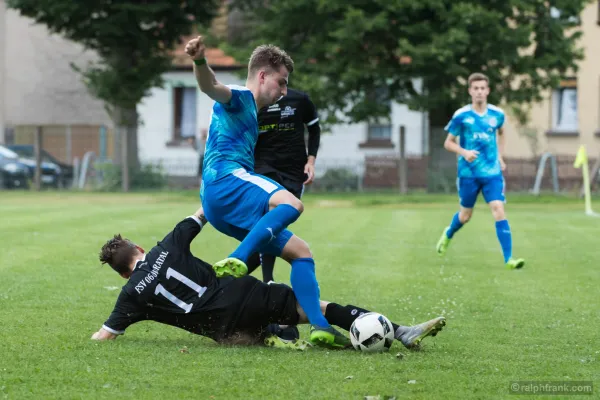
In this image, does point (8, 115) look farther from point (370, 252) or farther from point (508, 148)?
point (370, 252)

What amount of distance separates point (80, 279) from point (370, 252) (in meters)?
4.79

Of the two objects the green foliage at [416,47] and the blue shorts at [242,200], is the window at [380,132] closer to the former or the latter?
the green foliage at [416,47]

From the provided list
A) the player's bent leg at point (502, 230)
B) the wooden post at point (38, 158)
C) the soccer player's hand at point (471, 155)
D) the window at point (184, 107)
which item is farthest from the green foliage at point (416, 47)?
the soccer player's hand at point (471, 155)

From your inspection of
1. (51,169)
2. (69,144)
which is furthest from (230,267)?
(69,144)

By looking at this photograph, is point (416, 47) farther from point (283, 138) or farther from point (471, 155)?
point (283, 138)

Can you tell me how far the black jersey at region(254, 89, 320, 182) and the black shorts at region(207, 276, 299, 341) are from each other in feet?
7.97

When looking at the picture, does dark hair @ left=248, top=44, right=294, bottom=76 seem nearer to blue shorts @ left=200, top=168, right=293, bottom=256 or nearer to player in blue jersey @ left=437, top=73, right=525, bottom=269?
blue shorts @ left=200, top=168, right=293, bottom=256

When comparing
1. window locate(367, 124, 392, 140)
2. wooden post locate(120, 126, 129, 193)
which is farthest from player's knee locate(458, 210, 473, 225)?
window locate(367, 124, 392, 140)

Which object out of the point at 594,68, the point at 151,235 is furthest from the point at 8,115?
the point at 151,235

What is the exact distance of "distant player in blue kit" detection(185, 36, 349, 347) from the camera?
261 inches

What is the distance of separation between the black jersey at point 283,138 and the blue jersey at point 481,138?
4405 millimetres

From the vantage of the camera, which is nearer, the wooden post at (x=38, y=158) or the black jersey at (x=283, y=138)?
the black jersey at (x=283, y=138)

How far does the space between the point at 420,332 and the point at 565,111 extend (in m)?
37.2

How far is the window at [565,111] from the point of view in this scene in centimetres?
4216
